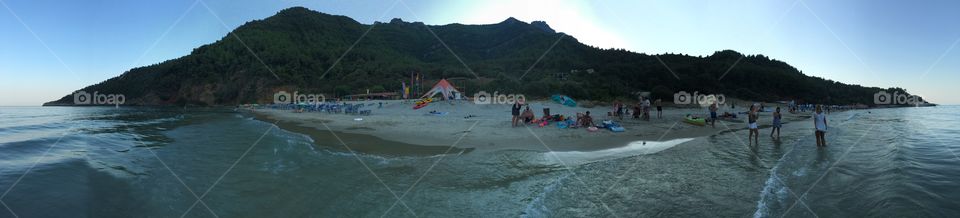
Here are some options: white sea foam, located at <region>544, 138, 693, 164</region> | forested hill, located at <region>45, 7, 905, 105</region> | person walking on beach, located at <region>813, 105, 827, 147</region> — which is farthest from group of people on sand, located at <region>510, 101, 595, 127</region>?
forested hill, located at <region>45, 7, 905, 105</region>

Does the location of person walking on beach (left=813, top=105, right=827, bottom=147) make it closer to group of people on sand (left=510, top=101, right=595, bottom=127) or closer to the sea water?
the sea water

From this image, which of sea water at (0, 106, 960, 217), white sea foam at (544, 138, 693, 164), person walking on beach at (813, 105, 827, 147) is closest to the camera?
sea water at (0, 106, 960, 217)

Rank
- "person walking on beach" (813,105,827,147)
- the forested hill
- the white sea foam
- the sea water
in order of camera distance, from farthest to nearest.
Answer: the forested hill
"person walking on beach" (813,105,827,147)
the white sea foam
the sea water

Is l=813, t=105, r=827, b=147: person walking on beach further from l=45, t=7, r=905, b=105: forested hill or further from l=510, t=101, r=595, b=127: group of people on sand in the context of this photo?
l=45, t=7, r=905, b=105: forested hill

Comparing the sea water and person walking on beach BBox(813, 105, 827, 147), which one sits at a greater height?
person walking on beach BBox(813, 105, 827, 147)

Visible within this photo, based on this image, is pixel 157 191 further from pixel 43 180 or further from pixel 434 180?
pixel 434 180

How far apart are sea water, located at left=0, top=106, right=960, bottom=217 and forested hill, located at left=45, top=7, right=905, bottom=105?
107ft

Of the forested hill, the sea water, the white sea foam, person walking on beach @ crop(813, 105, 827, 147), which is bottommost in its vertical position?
the sea water

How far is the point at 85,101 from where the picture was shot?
123m

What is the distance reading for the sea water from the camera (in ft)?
16.9

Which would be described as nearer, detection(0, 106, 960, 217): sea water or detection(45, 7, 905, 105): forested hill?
detection(0, 106, 960, 217): sea water

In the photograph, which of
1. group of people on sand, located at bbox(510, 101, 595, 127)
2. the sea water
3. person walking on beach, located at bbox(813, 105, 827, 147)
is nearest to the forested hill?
group of people on sand, located at bbox(510, 101, 595, 127)

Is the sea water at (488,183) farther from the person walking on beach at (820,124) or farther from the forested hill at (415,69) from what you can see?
the forested hill at (415,69)

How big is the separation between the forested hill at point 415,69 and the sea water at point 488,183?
107ft
